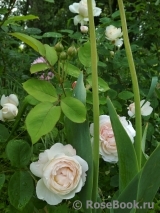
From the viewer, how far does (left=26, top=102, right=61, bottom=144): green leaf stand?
64cm

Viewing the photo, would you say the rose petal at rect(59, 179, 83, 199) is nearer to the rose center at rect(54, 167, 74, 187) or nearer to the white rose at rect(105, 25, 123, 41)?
the rose center at rect(54, 167, 74, 187)

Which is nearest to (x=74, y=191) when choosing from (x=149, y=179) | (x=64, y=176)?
(x=64, y=176)

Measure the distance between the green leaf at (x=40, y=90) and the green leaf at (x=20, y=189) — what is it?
16cm

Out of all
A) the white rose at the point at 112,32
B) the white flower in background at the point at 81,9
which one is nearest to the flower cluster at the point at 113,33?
the white rose at the point at 112,32

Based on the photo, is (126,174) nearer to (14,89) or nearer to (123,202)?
(123,202)

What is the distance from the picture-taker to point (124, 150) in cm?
72

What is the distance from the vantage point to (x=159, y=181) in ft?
2.27

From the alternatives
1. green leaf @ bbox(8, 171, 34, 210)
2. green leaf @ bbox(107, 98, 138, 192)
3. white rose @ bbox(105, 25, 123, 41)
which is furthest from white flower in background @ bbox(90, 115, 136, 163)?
white rose @ bbox(105, 25, 123, 41)

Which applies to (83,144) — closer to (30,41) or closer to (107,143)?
(107,143)

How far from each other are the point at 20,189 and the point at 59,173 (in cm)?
9

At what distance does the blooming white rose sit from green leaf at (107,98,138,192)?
0.08 m

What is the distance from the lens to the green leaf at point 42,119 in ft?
2.11

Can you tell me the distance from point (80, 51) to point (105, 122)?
7.0 inches

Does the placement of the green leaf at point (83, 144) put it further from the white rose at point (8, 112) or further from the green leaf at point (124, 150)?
the white rose at point (8, 112)
